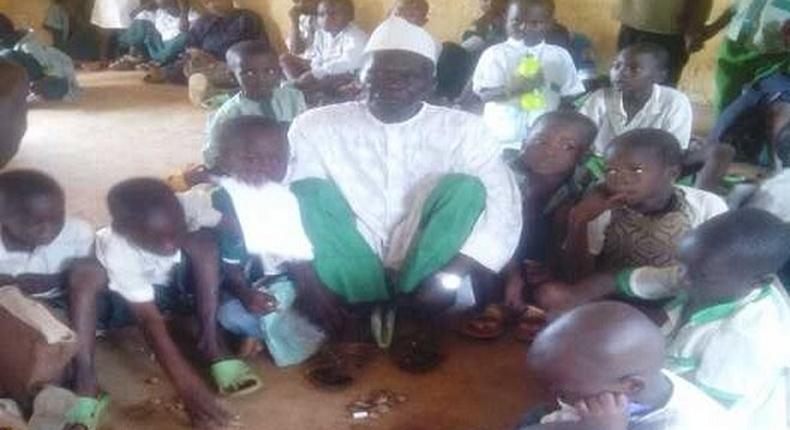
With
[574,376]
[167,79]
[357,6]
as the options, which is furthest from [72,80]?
[574,376]

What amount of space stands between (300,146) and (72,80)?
3.84 meters

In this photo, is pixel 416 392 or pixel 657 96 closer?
pixel 416 392

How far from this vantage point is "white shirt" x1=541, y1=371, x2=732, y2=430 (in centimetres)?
161

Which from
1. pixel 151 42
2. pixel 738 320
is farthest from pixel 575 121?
pixel 151 42

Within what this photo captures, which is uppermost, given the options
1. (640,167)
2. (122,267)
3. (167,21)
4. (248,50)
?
(248,50)

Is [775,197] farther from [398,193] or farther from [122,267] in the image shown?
[122,267]

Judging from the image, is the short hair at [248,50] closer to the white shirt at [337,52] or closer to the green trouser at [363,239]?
the green trouser at [363,239]

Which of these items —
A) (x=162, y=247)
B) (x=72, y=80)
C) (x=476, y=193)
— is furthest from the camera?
(x=72, y=80)

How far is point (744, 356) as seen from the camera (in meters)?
1.77

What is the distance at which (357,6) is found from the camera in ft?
21.2

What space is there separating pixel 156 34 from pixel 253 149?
4890 millimetres

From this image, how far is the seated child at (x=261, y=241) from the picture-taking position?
260 centimetres

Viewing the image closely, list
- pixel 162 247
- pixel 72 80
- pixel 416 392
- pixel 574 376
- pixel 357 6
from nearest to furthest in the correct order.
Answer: pixel 574 376 → pixel 162 247 → pixel 416 392 → pixel 72 80 → pixel 357 6

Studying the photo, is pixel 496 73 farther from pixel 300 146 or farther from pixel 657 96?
pixel 300 146
